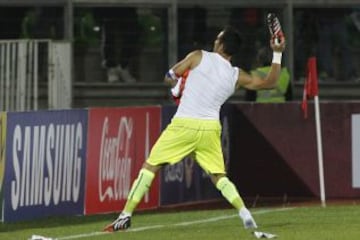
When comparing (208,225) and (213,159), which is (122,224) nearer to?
(213,159)

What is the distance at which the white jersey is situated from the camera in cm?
1374

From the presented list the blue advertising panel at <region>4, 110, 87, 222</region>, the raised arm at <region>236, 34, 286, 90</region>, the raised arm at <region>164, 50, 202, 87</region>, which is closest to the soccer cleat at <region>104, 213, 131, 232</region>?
the raised arm at <region>164, 50, 202, 87</region>

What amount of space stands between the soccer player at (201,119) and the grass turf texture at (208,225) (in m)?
0.40

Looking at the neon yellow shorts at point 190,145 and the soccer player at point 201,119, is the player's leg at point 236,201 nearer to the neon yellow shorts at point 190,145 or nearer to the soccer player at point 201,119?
the soccer player at point 201,119

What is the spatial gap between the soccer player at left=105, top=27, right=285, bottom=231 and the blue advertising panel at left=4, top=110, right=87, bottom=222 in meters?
2.38

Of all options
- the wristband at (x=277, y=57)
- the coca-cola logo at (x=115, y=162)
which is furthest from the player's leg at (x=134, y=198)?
the coca-cola logo at (x=115, y=162)

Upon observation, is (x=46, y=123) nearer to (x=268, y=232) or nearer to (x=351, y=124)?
(x=268, y=232)

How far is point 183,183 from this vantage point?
19172 millimetres

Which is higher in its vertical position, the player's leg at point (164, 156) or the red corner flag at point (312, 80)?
the red corner flag at point (312, 80)

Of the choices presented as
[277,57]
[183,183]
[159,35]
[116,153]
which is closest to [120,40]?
[159,35]

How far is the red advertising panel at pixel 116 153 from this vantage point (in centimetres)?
1728

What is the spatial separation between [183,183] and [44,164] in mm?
3317

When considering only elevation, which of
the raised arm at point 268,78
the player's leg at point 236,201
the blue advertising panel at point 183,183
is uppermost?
the raised arm at point 268,78

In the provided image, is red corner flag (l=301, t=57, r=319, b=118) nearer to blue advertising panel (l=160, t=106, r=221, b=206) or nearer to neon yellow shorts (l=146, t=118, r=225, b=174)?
blue advertising panel (l=160, t=106, r=221, b=206)
